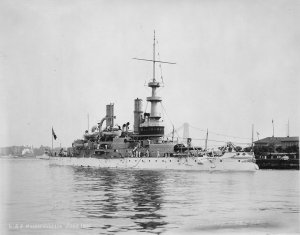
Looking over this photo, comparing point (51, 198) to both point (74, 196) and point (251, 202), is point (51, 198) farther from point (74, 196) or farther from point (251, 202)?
point (251, 202)

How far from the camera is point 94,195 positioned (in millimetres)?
30094

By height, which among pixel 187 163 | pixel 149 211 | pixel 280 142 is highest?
pixel 280 142

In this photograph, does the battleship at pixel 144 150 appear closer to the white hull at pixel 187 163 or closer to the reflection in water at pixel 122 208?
the white hull at pixel 187 163

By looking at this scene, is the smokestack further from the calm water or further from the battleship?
the calm water

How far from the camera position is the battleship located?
203 ft

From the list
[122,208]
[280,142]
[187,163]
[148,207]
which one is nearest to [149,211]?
[148,207]

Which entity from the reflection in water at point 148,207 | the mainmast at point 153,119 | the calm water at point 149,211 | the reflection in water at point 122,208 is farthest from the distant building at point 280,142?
the reflection in water at point 122,208

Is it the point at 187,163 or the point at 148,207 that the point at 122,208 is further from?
the point at 187,163

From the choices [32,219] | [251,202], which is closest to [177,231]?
[32,219]

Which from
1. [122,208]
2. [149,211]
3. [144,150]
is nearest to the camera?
[149,211]

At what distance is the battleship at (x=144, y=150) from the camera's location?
2437 inches

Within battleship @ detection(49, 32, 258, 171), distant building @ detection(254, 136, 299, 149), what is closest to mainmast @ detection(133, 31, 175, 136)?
battleship @ detection(49, 32, 258, 171)

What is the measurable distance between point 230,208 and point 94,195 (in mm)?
9241

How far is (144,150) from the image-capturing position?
69.1 m
